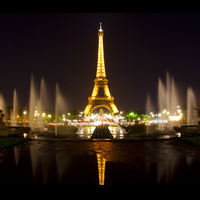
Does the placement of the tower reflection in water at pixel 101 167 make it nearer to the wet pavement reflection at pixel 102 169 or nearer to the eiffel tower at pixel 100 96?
the wet pavement reflection at pixel 102 169

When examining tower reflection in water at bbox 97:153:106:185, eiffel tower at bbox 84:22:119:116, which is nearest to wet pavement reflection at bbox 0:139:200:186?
tower reflection in water at bbox 97:153:106:185

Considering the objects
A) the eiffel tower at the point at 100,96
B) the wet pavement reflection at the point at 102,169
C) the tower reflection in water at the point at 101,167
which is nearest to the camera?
the wet pavement reflection at the point at 102,169

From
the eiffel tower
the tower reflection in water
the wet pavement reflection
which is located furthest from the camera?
the eiffel tower

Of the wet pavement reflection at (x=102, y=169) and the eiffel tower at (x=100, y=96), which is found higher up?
the eiffel tower at (x=100, y=96)

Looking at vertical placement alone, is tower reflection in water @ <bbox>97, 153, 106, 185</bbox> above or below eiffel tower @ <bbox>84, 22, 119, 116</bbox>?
below

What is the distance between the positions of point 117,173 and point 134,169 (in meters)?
0.67

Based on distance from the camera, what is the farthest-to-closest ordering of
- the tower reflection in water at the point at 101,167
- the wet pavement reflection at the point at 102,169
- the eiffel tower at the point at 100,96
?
the eiffel tower at the point at 100,96 → the tower reflection in water at the point at 101,167 → the wet pavement reflection at the point at 102,169

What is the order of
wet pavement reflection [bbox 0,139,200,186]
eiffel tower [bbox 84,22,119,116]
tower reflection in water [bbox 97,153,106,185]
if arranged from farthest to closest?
eiffel tower [bbox 84,22,119,116] → tower reflection in water [bbox 97,153,106,185] → wet pavement reflection [bbox 0,139,200,186]

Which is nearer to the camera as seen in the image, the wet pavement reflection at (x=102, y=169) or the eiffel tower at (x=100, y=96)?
the wet pavement reflection at (x=102, y=169)

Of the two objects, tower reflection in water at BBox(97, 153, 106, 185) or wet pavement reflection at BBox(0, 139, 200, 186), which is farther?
tower reflection in water at BBox(97, 153, 106, 185)

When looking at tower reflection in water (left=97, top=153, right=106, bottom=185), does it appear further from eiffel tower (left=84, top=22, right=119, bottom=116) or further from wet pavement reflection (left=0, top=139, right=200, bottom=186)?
eiffel tower (left=84, top=22, right=119, bottom=116)

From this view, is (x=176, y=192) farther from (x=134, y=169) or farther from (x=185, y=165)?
(x=185, y=165)

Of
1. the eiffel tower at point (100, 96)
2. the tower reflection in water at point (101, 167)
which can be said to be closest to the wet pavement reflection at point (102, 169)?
the tower reflection in water at point (101, 167)

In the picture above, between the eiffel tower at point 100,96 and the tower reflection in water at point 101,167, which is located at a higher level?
the eiffel tower at point 100,96
